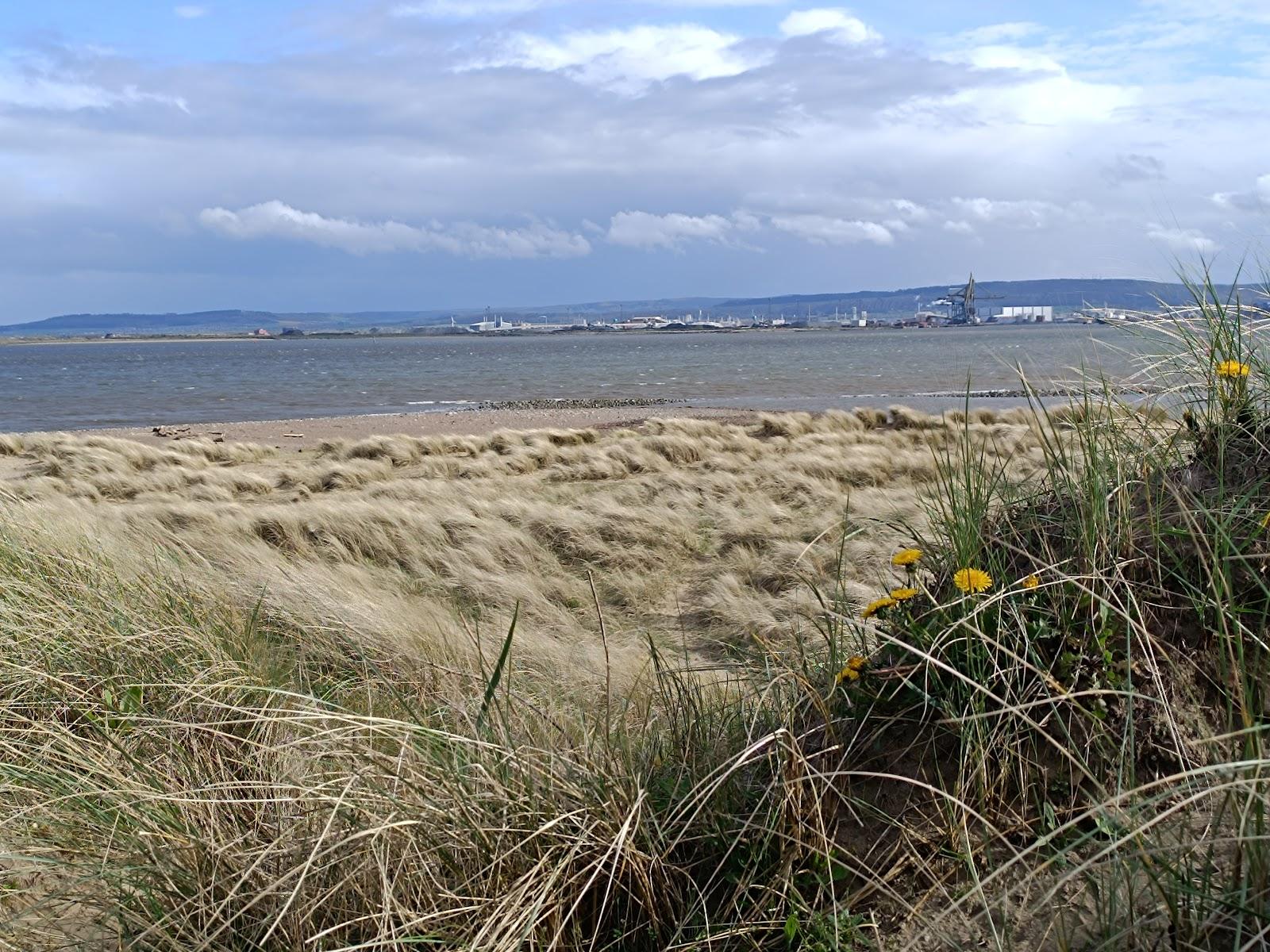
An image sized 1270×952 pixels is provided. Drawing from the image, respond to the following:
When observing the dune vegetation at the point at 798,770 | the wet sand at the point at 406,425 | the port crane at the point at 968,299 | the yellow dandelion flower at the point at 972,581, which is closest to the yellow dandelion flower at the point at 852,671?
the dune vegetation at the point at 798,770

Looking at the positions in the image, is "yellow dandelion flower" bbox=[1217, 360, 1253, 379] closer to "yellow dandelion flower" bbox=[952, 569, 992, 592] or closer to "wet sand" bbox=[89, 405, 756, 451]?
"yellow dandelion flower" bbox=[952, 569, 992, 592]

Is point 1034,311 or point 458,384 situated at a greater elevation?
point 1034,311

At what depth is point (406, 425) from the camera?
29.0 m

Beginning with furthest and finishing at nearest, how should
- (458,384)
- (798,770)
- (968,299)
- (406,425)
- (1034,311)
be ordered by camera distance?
(458,384)
(1034,311)
(406,425)
(968,299)
(798,770)

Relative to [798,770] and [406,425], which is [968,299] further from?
[406,425]

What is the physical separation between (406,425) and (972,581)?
27315mm

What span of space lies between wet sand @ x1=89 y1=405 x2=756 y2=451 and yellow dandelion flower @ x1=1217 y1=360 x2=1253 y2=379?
20143 mm

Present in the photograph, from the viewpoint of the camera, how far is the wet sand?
83.9 ft

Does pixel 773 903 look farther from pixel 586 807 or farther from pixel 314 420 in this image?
pixel 314 420

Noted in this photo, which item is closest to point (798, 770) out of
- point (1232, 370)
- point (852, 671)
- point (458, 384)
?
point (852, 671)

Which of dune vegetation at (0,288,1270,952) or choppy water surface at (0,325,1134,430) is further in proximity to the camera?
choppy water surface at (0,325,1134,430)

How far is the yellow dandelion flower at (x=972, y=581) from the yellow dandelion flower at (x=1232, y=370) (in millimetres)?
1515

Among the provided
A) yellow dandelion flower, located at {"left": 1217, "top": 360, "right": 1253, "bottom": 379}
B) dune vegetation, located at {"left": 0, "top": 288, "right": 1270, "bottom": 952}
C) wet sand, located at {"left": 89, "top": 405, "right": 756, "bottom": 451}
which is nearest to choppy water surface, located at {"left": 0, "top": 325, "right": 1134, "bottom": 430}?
wet sand, located at {"left": 89, "top": 405, "right": 756, "bottom": 451}

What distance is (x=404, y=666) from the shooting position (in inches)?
192
